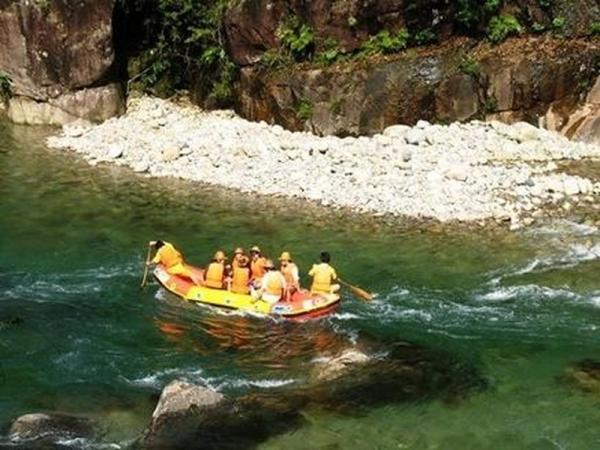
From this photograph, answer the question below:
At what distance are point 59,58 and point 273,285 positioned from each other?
18248mm

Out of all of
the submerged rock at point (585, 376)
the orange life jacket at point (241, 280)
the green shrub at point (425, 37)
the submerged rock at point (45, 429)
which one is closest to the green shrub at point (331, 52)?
the green shrub at point (425, 37)

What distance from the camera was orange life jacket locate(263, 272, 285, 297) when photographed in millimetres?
15812

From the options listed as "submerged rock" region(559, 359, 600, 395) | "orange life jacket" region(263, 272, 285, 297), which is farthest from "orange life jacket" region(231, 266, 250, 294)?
"submerged rock" region(559, 359, 600, 395)

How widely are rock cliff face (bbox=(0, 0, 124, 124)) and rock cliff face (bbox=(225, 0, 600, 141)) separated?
21.1 feet

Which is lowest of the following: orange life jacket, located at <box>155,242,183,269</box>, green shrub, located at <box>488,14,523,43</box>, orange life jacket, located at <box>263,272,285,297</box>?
orange life jacket, located at <box>263,272,285,297</box>

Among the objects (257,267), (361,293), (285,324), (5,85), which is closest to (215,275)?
(257,267)

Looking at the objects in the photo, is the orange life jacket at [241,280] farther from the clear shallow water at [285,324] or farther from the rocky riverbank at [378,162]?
the rocky riverbank at [378,162]

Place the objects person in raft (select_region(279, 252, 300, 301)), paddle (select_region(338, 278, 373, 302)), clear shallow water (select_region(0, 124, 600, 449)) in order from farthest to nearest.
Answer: paddle (select_region(338, 278, 373, 302))
person in raft (select_region(279, 252, 300, 301))
clear shallow water (select_region(0, 124, 600, 449))

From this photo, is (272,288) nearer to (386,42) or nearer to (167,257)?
(167,257)

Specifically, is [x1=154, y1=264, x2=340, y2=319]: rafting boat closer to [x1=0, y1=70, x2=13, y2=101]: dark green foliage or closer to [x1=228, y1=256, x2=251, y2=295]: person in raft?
[x1=228, y1=256, x2=251, y2=295]: person in raft

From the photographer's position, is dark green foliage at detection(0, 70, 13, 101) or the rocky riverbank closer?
the rocky riverbank

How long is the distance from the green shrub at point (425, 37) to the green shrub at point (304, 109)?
3873 mm

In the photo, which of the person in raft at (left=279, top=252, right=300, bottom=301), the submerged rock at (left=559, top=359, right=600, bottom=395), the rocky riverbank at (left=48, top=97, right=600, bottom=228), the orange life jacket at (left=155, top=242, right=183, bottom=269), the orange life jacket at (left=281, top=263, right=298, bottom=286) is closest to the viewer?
the submerged rock at (left=559, top=359, right=600, bottom=395)

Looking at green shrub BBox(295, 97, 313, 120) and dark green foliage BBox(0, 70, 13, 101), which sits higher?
dark green foliage BBox(0, 70, 13, 101)
